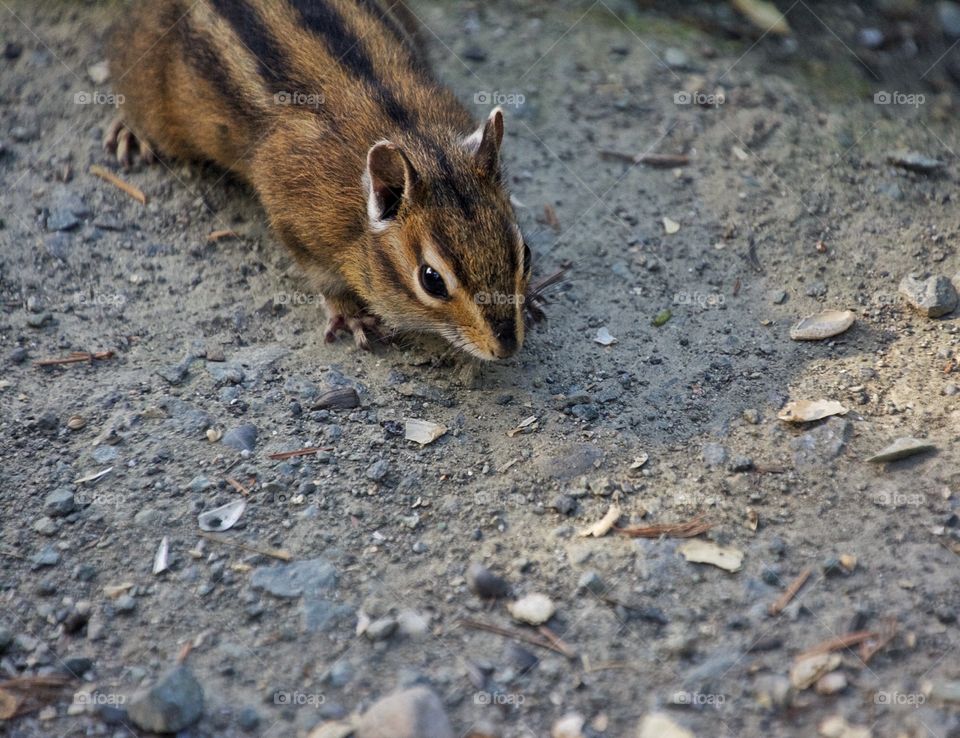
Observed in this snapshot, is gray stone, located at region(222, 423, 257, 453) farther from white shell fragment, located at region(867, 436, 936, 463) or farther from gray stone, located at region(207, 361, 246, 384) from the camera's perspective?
white shell fragment, located at region(867, 436, 936, 463)

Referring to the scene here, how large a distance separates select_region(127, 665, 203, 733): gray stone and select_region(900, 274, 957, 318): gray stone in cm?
400

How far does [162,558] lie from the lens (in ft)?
13.6

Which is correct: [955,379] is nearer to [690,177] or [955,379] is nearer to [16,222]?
[690,177]

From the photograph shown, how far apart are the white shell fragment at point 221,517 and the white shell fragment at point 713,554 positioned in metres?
1.91

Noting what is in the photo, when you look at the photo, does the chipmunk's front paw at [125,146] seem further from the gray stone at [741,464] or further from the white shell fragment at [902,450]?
the white shell fragment at [902,450]

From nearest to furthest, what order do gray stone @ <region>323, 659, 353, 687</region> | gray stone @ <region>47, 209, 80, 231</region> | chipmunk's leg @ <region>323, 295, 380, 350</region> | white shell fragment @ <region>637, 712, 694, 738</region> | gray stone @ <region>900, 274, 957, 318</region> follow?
white shell fragment @ <region>637, 712, 694, 738</region> < gray stone @ <region>323, 659, 353, 687</region> < gray stone @ <region>900, 274, 957, 318</region> < chipmunk's leg @ <region>323, 295, 380, 350</region> < gray stone @ <region>47, 209, 80, 231</region>

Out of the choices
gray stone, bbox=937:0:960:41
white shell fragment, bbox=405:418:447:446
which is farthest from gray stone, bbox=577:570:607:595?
gray stone, bbox=937:0:960:41

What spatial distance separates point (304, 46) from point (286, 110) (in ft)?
1.25

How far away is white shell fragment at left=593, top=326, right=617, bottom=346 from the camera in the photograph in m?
5.35

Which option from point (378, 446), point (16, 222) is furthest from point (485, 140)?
point (16, 222)

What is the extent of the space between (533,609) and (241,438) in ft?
5.49

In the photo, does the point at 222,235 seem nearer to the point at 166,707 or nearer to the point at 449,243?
the point at 449,243

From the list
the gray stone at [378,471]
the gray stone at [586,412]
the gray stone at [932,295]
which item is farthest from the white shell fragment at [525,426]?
the gray stone at [932,295]

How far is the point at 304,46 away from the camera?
18.6 feet
